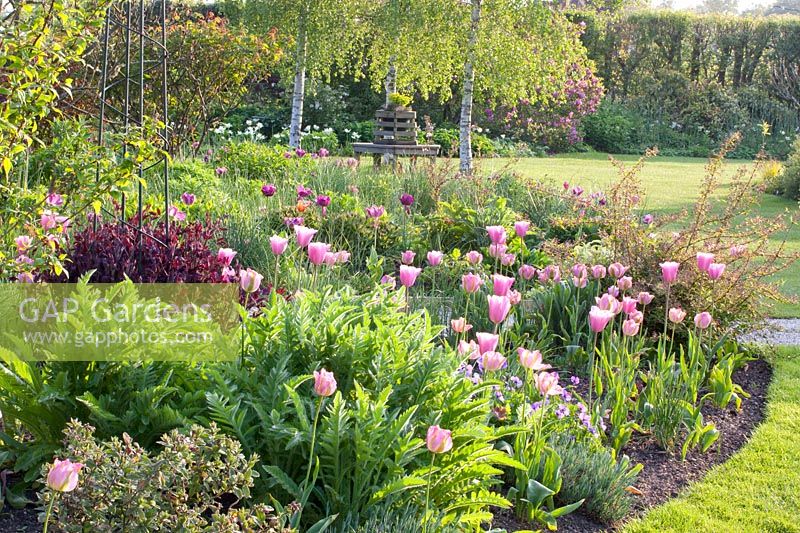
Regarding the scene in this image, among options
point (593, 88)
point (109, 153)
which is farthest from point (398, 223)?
point (593, 88)

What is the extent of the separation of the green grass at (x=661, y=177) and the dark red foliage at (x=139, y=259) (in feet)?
14.8

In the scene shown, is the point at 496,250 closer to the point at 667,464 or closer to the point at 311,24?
the point at 667,464

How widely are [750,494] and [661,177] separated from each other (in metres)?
12.4

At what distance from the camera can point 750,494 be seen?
3361 millimetres

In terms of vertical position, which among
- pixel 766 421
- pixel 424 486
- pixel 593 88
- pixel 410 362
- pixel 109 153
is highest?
pixel 593 88

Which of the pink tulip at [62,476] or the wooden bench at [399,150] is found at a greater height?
the wooden bench at [399,150]

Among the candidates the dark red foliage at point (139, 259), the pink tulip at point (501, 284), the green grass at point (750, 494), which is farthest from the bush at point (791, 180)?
the dark red foliage at point (139, 259)

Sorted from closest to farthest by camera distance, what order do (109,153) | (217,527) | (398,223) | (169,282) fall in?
1. (217,527)
2. (109,153)
3. (169,282)
4. (398,223)

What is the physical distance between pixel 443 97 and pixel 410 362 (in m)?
10.6

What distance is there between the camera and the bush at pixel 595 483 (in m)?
3.06

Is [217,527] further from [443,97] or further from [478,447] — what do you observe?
[443,97]

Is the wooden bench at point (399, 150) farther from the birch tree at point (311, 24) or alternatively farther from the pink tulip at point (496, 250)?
the pink tulip at point (496, 250)

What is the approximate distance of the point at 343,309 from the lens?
117 inches

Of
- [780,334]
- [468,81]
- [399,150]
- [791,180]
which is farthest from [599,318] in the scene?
[791,180]
